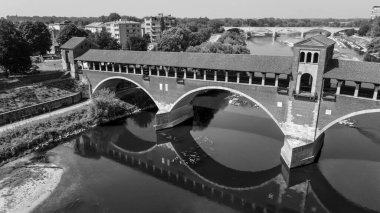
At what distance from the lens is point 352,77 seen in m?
26.6

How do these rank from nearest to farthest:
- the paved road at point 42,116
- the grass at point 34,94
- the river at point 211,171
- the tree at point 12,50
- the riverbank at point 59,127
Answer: the river at point 211,171, the riverbank at point 59,127, the paved road at point 42,116, the grass at point 34,94, the tree at point 12,50

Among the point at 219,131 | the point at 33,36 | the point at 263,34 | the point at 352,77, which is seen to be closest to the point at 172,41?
the point at 33,36

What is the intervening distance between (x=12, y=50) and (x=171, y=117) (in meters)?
26.7

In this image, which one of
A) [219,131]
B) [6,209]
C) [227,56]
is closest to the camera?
[6,209]

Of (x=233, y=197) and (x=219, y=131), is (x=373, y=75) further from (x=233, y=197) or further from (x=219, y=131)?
(x=219, y=131)

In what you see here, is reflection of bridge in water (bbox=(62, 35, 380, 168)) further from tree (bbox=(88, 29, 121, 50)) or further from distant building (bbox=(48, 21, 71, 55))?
distant building (bbox=(48, 21, 71, 55))

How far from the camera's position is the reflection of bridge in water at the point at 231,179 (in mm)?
24922

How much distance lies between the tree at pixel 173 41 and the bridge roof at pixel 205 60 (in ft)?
95.7

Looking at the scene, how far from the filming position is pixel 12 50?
44469 mm

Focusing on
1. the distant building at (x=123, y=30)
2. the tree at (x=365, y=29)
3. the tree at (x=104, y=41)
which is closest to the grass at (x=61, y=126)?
the tree at (x=104, y=41)

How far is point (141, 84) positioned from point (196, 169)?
16.0m

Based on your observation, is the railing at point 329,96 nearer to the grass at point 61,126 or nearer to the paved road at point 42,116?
the grass at point 61,126

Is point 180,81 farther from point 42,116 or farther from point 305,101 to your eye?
point 42,116

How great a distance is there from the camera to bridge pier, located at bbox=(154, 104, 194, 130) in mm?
39875
